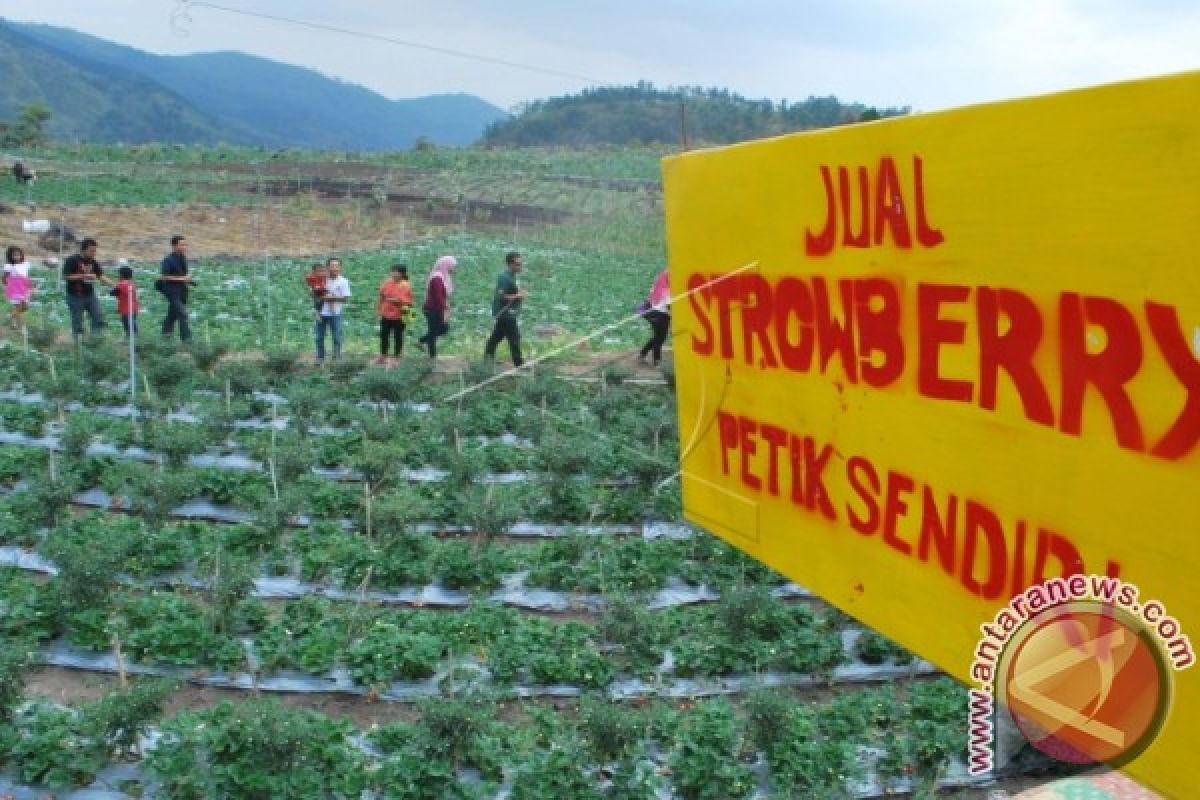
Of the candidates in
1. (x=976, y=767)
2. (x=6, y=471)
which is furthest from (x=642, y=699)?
(x=6, y=471)

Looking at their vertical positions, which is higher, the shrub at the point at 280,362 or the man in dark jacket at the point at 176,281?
the man in dark jacket at the point at 176,281

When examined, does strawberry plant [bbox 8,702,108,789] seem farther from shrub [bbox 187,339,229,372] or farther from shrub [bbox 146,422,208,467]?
shrub [bbox 187,339,229,372]

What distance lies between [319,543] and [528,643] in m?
2.40

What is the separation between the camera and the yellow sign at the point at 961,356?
160 centimetres

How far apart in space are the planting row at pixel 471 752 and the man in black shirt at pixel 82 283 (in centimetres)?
977

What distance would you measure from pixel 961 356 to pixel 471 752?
13.7 ft

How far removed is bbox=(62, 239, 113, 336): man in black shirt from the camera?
46.7 feet

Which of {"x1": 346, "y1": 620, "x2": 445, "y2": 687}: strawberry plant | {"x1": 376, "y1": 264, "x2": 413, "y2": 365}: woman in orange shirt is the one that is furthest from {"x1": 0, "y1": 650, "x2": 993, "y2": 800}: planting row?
{"x1": 376, "y1": 264, "x2": 413, "y2": 365}: woman in orange shirt

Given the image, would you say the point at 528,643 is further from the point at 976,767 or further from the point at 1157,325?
the point at 1157,325

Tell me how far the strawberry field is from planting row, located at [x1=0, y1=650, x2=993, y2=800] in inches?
0.6

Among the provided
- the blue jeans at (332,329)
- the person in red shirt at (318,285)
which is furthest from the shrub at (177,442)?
the person in red shirt at (318,285)

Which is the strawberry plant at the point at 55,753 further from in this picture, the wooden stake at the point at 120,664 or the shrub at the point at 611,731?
the shrub at the point at 611,731

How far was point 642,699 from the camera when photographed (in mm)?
6430

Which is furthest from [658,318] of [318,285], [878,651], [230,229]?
[230,229]
